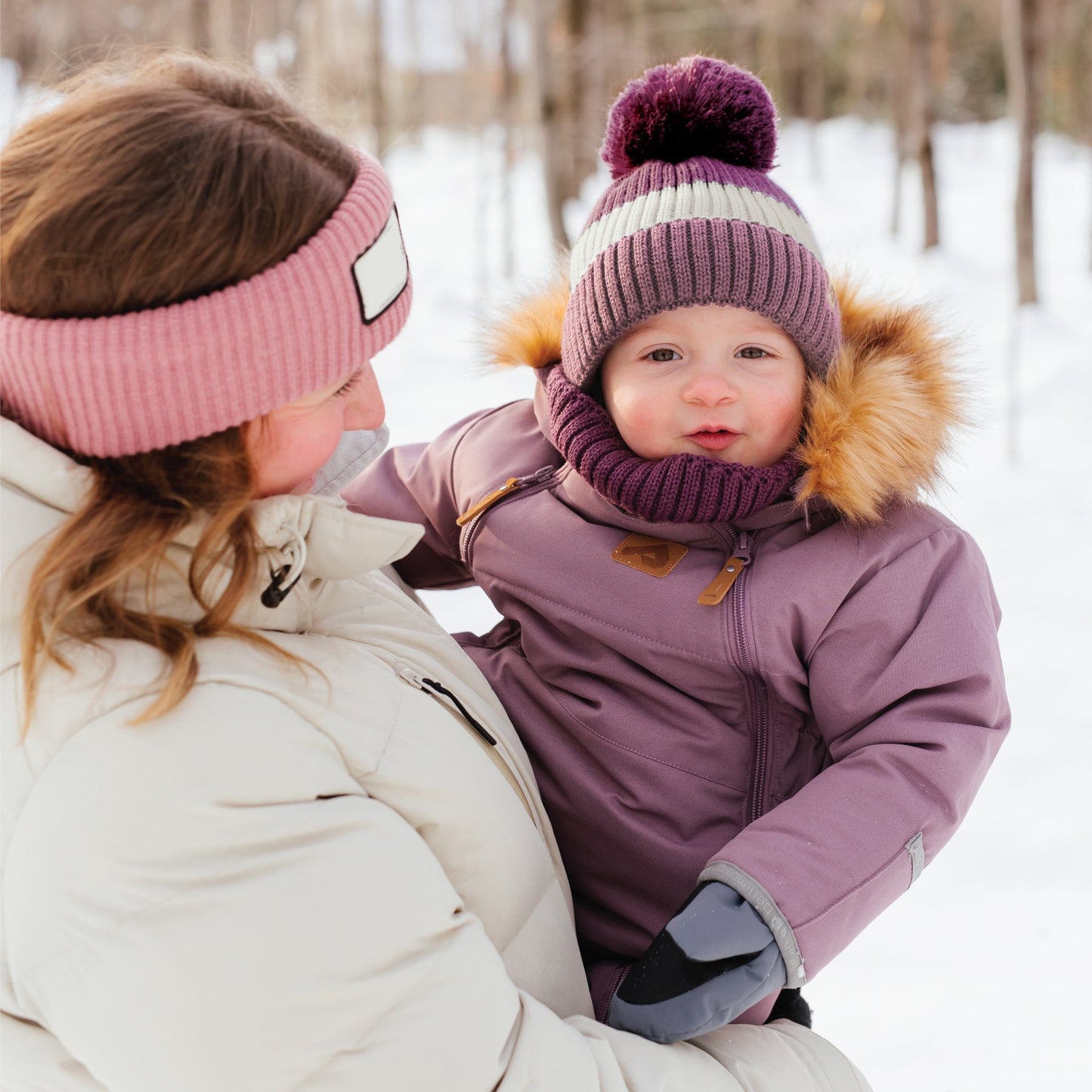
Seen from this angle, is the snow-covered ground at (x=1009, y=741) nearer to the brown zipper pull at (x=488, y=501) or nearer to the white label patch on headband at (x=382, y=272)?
the brown zipper pull at (x=488, y=501)

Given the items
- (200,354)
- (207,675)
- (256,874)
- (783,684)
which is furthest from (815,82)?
(256,874)

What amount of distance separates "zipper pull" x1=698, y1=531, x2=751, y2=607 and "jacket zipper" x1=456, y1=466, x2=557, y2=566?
0.37 m

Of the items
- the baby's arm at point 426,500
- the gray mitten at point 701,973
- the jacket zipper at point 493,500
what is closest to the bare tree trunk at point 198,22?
the baby's arm at point 426,500

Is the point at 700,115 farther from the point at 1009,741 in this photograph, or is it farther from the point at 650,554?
the point at 1009,741

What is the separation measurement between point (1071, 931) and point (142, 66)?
257 centimetres

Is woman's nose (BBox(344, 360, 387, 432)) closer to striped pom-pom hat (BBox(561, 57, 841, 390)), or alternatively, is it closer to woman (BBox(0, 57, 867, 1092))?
woman (BBox(0, 57, 867, 1092))

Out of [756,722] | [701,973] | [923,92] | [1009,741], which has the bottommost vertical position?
[1009,741]

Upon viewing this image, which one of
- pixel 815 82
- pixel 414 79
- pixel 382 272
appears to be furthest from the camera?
pixel 414 79

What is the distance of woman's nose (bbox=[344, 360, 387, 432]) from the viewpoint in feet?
4.01

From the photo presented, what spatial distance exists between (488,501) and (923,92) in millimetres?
11579

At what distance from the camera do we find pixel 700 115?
1654 mm

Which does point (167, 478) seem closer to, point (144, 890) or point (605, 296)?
point (144, 890)

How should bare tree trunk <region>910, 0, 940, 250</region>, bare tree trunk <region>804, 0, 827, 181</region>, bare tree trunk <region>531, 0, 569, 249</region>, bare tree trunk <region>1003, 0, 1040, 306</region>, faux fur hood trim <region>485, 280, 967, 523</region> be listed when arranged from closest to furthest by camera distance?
faux fur hood trim <region>485, 280, 967, 523</region>, bare tree trunk <region>1003, 0, 1040, 306</region>, bare tree trunk <region>531, 0, 569, 249</region>, bare tree trunk <region>910, 0, 940, 250</region>, bare tree trunk <region>804, 0, 827, 181</region>

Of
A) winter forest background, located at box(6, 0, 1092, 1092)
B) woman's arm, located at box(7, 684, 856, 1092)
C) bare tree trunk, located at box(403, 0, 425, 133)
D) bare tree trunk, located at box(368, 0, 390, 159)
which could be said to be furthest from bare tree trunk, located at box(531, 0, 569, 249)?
bare tree trunk, located at box(403, 0, 425, 133)
